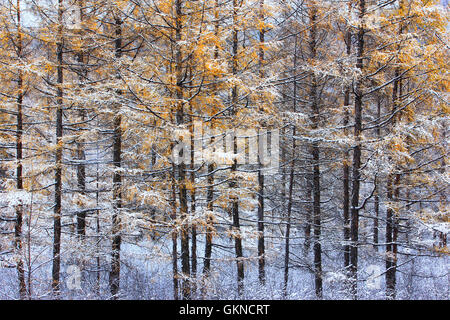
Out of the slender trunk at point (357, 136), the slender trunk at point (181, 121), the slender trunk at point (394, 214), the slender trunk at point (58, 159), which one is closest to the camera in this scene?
the slender trunk at point (181, 121)

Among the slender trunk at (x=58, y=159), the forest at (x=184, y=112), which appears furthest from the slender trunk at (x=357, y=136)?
the slender trunk at (x=58, y=159)

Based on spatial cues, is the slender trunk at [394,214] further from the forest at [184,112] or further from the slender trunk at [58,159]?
the slender trunk at [58,159]

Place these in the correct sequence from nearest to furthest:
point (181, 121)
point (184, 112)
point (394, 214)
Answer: point (181, 121) < point (184, 112) < point (394, 214)

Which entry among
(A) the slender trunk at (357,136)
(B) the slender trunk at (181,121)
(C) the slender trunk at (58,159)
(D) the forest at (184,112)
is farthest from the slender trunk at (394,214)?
(C) the slender trunk at (58,159)

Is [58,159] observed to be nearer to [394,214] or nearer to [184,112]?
[184,112]

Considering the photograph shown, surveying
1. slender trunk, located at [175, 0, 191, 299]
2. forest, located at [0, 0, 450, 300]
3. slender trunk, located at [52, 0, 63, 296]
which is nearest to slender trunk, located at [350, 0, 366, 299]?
forest, located at [0, 0, 450, 300]

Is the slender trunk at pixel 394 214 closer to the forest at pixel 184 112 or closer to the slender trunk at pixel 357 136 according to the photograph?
the forest at pixel 184 112

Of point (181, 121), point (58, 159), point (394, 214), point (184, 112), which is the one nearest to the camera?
point (181, 121)

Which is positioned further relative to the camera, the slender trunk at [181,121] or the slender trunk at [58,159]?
the slender trunk at [58,159]

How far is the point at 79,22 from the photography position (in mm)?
8188

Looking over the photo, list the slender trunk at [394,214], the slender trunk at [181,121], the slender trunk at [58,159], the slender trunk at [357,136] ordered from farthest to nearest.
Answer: the slender trunk at [394,214], the slender trunk at [357,136], the slender trunk at [58,159], the slender trunk at [181,121]

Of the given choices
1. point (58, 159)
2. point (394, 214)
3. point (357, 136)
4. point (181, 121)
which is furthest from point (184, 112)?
point (394, 214)
